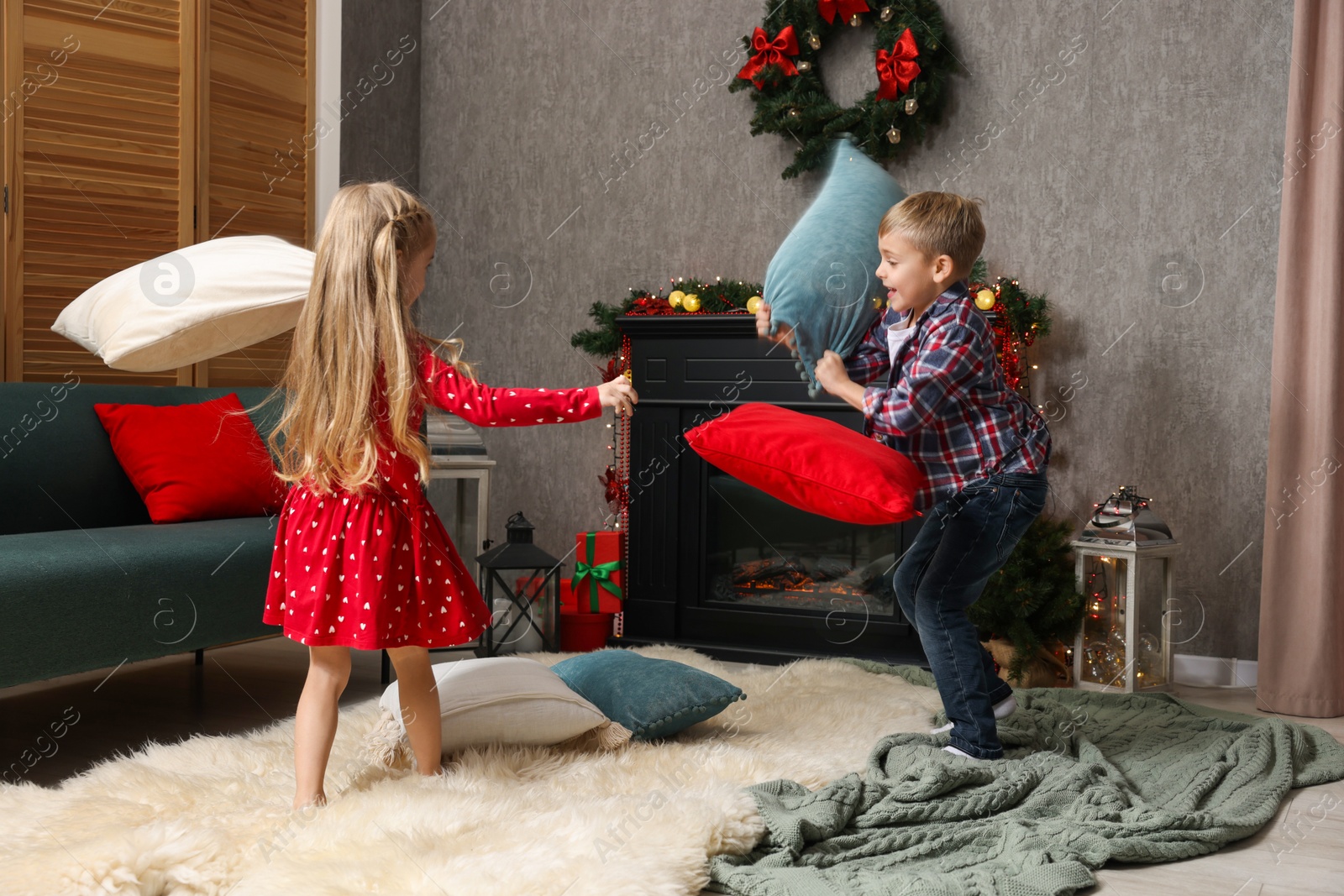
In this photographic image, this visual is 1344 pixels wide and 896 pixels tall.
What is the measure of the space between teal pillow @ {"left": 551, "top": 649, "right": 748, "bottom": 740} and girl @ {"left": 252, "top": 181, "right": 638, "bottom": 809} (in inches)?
19.1

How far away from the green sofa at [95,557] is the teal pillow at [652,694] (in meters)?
0.77

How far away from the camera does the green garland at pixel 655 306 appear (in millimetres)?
3426

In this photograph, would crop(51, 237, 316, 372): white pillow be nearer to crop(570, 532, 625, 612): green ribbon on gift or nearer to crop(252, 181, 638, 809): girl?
crop(252, 181, 638, 809): girl

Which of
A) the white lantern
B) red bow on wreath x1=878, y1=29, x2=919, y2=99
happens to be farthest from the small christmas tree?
red bow on wreath x1=878, y1=29, x2=919, y2=99

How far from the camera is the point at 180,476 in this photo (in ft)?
8.91

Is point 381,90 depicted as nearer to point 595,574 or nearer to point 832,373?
point 595,574

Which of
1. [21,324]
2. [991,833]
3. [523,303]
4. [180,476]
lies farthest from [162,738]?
[523,303]

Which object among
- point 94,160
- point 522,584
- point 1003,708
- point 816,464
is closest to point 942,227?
point 816,464

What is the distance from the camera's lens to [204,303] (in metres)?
2.07

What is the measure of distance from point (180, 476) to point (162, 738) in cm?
68

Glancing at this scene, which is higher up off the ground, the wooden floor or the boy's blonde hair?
the boy's blonde hair

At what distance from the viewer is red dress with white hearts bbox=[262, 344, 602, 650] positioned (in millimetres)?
1681

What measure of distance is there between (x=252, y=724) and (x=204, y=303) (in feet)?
3.27

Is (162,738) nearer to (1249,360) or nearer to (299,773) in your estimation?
(299,773)
